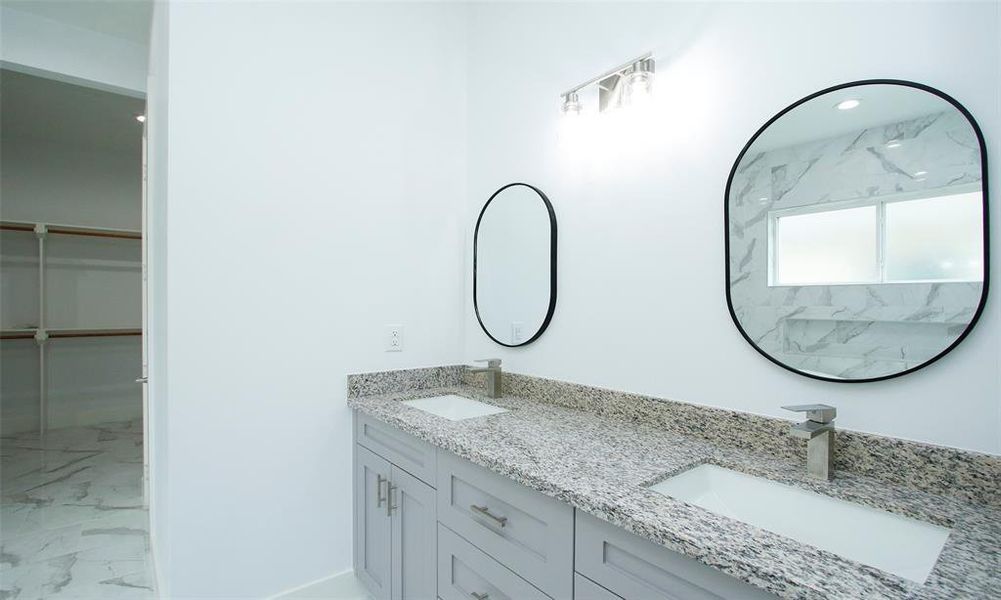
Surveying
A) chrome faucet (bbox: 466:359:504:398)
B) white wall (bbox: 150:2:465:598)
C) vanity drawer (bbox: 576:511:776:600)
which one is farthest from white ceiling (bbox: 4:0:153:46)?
vanity drawer (bbox: 576:511:776:600)

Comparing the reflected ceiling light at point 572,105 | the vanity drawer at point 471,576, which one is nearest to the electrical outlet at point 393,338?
the vanity drawer at point 471,576

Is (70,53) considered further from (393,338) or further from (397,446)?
(397,446)

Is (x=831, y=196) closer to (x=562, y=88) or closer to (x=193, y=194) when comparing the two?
(x=562, y=88)

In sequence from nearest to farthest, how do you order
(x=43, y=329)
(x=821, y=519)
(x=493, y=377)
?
(x=821, y=519) < (x=493, y=377) < (x=43, y=329)

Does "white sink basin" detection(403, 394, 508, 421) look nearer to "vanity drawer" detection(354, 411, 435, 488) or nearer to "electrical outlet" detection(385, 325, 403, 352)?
"vanity drawer" detection(354, 411, 435, 488)

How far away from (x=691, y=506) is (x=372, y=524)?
1348mm

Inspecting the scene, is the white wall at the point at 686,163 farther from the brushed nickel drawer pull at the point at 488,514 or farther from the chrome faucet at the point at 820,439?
the brushed nickel drawer pull at the point at 488,514

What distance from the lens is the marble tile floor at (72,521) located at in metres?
2.03

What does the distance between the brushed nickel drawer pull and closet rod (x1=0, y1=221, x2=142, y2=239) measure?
16.0ft

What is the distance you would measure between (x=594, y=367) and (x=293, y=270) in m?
1.22

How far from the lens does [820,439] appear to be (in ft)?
3.46

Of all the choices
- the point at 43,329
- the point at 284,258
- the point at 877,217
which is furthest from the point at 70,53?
the point at 877,217

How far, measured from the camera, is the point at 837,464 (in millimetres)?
1101

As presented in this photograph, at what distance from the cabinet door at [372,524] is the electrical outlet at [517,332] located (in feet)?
2.37
